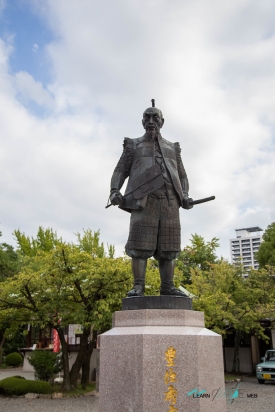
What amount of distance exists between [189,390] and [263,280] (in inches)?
553

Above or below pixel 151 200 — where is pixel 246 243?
above

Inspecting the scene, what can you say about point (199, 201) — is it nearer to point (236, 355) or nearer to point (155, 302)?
point (155, 302)

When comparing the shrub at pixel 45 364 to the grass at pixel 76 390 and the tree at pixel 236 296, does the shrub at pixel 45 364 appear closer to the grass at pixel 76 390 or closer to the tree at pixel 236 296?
the grass at pixel 76 390

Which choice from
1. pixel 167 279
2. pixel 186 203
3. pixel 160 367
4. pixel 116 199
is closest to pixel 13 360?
pixel 167 279

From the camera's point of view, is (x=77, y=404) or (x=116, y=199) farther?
(x=77, y=404)

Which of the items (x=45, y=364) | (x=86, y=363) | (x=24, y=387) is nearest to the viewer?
(x=24, y=387)

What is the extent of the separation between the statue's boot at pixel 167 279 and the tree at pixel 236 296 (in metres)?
9.33

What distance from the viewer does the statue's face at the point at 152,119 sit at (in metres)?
5.26

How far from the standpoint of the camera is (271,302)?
16.4 meters

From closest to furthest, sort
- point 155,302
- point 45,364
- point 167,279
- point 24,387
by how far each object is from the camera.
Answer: point 155,302
point 167,279
point 24,387
point 45,364

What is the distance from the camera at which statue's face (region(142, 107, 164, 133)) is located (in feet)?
17.3

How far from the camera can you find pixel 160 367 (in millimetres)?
3914

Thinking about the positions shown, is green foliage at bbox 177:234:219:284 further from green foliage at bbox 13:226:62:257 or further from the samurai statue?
the samurai statue

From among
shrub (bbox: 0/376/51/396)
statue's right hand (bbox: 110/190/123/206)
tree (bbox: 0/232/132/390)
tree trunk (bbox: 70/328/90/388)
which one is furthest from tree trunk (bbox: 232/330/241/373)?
statue's right hand (bbox: 110/190/123/206)
